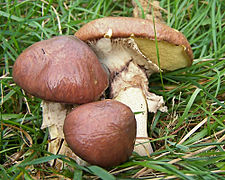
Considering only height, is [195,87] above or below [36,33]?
below

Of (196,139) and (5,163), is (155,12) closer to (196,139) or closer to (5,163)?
(196,139)

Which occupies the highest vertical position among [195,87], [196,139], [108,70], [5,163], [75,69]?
[75,69]

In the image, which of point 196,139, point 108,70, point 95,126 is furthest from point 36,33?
point 196,139

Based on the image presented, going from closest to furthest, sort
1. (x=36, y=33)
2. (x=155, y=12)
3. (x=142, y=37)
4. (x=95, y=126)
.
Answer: (x=95, y=126), (x=142, y=37), (x=36, y=33), (x=155, y=12)

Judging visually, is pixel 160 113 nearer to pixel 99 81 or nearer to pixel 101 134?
pixel 99 81

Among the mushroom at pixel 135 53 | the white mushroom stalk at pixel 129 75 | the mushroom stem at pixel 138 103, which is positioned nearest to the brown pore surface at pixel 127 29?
the mushroom at pixel 135 53

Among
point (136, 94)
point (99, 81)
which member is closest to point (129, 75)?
point (136, 94)

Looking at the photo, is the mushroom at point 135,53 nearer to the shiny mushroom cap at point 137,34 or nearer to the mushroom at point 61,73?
the shiny mushroom cap at point 137,34

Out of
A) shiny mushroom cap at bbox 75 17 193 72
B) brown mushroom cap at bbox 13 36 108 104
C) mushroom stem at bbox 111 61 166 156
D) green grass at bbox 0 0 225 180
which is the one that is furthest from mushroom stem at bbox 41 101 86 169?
shiny mushroom cap at bbox 75 17 193 72
